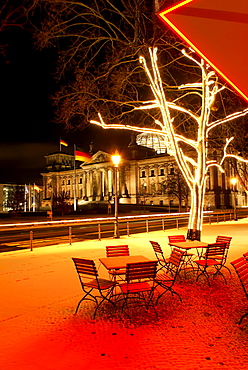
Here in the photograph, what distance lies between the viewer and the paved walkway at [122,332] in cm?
446

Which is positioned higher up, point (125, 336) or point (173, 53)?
point (173, 53)

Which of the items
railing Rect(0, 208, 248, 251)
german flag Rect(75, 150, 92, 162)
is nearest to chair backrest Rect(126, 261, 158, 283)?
railing Rect(0, 208, 248, 251)

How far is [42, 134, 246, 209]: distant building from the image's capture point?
294 ft

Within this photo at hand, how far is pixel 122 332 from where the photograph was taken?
5438 mm

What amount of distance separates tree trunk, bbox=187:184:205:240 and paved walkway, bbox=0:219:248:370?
5.28 metres

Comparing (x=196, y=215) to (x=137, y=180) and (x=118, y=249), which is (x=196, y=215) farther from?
(x=137, y=180)

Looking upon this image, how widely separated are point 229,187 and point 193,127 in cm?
7263

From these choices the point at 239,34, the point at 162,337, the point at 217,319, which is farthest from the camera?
the point at 217,319

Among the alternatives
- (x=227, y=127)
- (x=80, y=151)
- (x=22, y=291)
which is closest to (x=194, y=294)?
(x=22, y=291)

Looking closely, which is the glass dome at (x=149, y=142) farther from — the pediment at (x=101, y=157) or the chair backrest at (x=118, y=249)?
the chair backrest at (x=118, y=249)

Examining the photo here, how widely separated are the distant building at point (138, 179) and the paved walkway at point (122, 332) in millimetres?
81112

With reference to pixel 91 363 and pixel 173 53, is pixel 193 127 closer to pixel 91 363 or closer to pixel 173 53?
pixel 173 53

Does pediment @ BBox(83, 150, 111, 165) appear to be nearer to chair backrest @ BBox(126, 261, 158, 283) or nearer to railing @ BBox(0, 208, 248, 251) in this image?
railing @ BBox(0, 208, 248, 251)

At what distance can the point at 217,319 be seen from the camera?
19.6 ft
